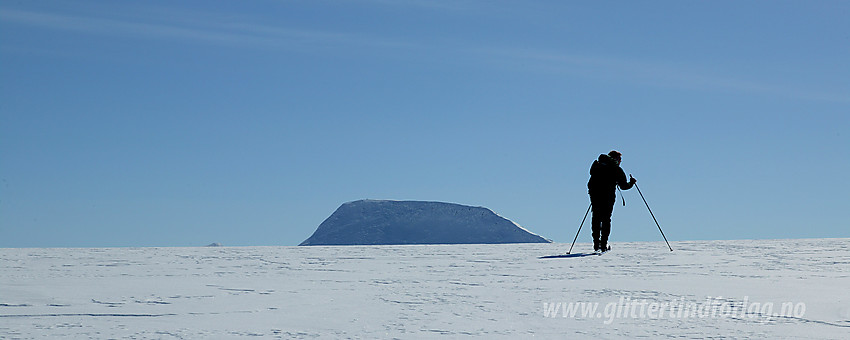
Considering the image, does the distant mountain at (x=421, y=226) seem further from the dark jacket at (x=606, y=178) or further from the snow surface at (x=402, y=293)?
the snow surface at (x=402, y=293)

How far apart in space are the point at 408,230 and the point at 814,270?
162 meters

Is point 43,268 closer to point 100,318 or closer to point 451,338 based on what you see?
point 100,318

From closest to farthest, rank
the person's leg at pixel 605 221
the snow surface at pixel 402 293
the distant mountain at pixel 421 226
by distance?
the snow surface at pixel 402 293
the person's leg at pixel 605 221
the distant mountain at pixel 421 226

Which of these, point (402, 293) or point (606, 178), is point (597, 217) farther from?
point (402, 293)

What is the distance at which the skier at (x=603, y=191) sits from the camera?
1226 cm

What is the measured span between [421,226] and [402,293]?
165968 millimetres

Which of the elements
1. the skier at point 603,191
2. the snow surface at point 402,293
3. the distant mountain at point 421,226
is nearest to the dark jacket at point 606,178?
the skier at point 603,191

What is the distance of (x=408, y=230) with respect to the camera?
558ft

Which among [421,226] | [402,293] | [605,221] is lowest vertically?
[402,293]

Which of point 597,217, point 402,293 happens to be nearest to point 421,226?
point 597,217

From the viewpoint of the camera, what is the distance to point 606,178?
484 inches

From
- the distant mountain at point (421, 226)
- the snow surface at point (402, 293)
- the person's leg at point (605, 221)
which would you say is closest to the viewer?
the snow surface at point (402, 293)

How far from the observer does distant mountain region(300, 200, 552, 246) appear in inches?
6594

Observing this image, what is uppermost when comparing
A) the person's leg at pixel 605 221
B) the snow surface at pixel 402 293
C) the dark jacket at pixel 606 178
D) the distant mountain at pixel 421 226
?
the distant mountain at pixel 421 226
